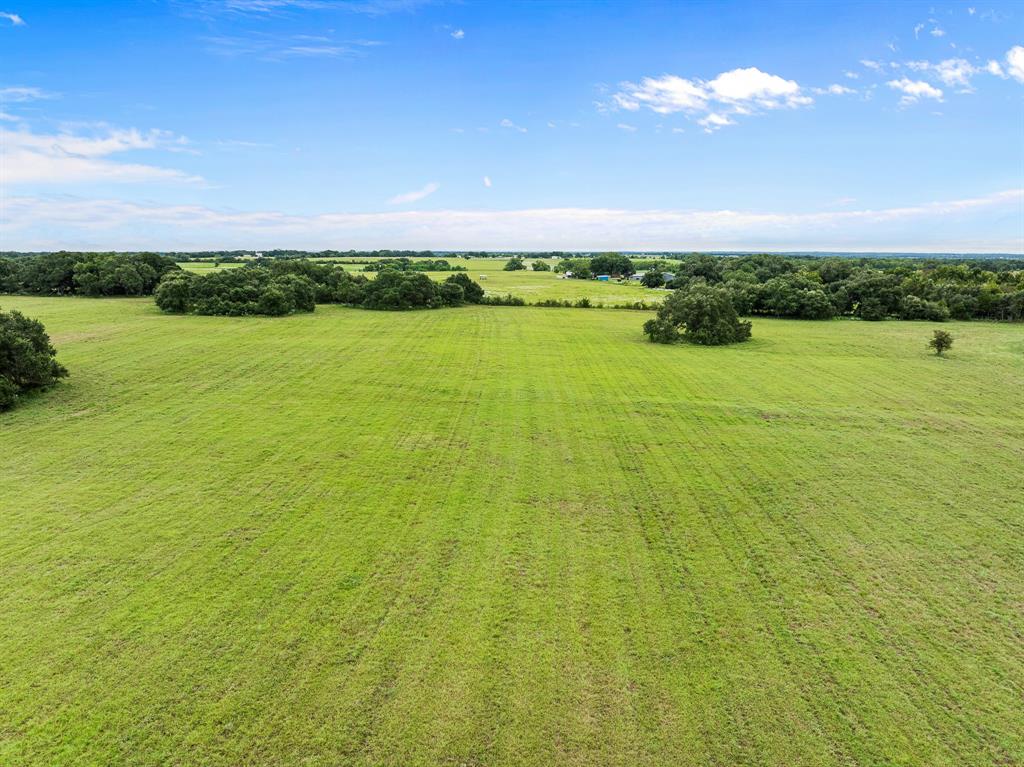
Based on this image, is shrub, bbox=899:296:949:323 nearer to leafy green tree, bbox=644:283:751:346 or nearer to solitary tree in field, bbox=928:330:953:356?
solitary tree in field, bbox=928:330:953:356

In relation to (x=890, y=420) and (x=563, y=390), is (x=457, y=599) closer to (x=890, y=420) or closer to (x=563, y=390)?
(x=563, y=390)

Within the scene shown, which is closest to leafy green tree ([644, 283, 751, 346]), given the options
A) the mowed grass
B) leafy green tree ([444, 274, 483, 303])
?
the mowed grass

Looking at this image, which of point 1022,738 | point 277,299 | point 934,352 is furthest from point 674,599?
point 277,299

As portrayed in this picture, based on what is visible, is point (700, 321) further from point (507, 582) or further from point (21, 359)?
point (21, 359)

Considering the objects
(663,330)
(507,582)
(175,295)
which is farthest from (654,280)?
(507,582)

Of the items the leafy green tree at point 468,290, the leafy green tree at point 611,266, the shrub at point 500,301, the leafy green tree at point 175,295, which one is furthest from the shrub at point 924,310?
the leafy green tree at point 611,266

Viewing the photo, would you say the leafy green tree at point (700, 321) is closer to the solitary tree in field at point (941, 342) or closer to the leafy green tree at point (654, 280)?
the solitary tree in field at point (941, 342)
